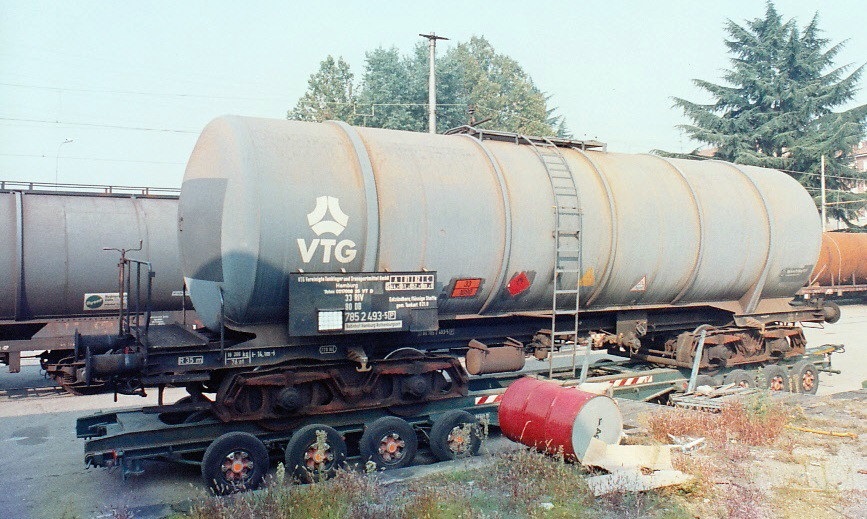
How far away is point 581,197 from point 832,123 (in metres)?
36.5

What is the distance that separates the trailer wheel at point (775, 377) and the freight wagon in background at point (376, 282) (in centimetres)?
268

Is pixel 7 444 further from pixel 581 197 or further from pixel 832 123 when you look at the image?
pixel 832 123

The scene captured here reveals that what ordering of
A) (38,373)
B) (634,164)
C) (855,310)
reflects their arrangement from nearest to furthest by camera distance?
(634,164) < (38,373) < (855,310)

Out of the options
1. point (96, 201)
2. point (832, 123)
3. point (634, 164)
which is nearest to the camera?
point (634, 164)

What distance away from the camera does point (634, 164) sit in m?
11.0

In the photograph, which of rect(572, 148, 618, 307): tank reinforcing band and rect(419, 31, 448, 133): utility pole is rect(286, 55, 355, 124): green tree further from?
rect(572, 148, 618, 307): tank reinforcing band

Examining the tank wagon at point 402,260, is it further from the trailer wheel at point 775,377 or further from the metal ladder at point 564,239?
the trailer wheel at point 775,377

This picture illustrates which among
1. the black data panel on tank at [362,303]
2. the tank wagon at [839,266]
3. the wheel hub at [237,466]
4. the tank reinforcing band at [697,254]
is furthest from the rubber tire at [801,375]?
the tank wagon at [839,266]

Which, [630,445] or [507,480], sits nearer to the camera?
[507,480]

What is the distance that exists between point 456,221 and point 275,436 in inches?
132

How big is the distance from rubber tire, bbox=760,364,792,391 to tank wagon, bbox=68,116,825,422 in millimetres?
2157

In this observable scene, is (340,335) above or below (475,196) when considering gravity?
below

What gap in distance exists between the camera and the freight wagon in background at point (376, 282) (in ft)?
25.2

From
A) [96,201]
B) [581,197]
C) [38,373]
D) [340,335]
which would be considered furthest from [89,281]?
[581,197]
